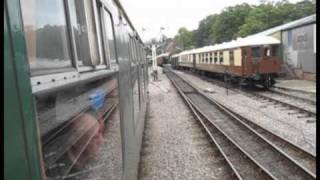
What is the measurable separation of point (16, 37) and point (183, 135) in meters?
10.8

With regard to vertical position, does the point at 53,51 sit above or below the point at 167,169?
above

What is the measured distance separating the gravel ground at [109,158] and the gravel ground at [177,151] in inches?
172

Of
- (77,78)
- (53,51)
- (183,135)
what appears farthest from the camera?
(183,135)

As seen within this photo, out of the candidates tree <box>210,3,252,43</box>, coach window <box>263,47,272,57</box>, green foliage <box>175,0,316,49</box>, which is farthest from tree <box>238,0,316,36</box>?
coach window <box>263,47,272,57</box>

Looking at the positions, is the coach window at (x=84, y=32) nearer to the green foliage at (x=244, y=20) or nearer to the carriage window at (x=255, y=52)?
the carriage window at (x=255, y=52)

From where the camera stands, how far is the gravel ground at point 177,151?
8375 millimetres

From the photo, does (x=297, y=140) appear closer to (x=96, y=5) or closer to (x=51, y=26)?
(x=96, y=5)

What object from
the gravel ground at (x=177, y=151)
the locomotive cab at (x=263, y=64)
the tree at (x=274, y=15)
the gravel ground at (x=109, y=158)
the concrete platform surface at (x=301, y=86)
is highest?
the tree at (x=274, y=15)

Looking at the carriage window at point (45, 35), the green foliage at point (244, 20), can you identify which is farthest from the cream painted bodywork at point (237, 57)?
the carriage window at point (45, 35)

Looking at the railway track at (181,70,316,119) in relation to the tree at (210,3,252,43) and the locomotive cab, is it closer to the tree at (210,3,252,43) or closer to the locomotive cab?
the locomotive cab

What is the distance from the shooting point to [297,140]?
10859mm

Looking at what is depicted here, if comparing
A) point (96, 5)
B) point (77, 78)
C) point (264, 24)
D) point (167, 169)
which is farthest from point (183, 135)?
point (264, 24)

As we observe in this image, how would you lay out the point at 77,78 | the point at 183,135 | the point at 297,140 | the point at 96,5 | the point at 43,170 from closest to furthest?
the point at 43,170
the point at 77,78
the point at 96,5
the point at 297,140
the point at 183,135

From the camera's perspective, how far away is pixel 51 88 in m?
1.81
